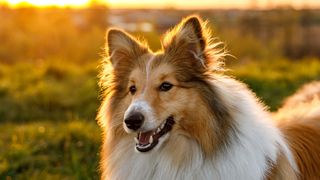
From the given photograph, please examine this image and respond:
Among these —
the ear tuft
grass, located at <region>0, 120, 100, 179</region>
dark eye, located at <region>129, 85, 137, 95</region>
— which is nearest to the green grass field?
grass, located at <region>0, 120, 100, 179</region>

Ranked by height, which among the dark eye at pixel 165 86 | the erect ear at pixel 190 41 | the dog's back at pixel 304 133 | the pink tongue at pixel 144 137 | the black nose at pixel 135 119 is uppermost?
the erect ear at pixel 190 41

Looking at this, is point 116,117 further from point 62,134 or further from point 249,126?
point 62,134

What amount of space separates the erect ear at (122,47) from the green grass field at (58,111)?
2138mm

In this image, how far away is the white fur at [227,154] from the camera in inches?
173

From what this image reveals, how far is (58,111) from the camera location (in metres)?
10.9

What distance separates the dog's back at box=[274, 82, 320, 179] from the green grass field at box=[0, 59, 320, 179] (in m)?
2.53

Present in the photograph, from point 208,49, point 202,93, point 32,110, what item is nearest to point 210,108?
point 202,93

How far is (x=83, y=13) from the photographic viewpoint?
1024 inches

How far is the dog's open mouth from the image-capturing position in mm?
4383

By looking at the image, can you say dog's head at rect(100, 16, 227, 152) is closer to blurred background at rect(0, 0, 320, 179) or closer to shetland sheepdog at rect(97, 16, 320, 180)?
shetland sheepdog at rect(97, 16, 320, 180)

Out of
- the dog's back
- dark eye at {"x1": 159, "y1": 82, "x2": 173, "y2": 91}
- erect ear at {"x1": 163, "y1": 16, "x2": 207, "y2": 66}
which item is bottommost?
the dog's back

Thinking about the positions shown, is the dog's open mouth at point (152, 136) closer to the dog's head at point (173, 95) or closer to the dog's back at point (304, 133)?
the dog's head at point (173, 95)

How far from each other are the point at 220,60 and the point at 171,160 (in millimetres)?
953

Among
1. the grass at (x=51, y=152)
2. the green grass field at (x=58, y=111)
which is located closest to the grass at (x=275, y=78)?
the green grass field at (x=58, y=111)
